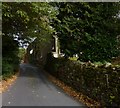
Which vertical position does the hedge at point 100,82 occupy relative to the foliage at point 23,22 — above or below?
below

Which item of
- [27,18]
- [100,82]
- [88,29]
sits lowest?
[100,82]

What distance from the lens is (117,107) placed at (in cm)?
1020

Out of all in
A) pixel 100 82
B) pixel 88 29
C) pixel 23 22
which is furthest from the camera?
pixel 88 29

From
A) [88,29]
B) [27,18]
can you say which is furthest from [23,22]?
[88,29]

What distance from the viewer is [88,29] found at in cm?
2331

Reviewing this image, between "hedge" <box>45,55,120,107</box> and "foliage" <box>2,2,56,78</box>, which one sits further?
"foliage" <box>2,2,56,78</box>

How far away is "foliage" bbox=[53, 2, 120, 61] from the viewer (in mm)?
22812

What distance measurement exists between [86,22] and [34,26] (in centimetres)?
397

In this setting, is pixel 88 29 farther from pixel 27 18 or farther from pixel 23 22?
pixel 27 18

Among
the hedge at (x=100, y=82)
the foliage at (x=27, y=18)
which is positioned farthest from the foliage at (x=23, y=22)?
the hedge at (x=100, y=82)

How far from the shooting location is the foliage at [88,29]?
2281cm

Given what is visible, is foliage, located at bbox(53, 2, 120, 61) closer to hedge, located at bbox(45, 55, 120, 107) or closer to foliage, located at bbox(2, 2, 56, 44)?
foliage, located at bbox(2, 2, 56, 44)

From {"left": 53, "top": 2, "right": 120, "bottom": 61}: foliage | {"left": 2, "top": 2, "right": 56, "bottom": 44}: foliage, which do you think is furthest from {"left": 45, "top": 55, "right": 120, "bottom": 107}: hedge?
{"left": 53, "top": 2, "right": 120, "bottom": 61}: foliage

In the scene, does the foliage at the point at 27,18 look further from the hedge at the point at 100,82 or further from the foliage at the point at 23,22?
the hedge at the point at 100,82
